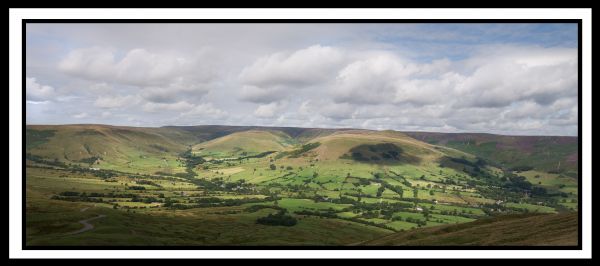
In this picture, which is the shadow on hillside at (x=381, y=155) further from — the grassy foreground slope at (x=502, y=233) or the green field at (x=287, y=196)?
the grassy foreground slope at (x=502, y=233)

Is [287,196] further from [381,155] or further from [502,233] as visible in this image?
[502,233]

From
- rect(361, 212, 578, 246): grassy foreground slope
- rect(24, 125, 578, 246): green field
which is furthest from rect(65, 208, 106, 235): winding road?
rect(361, 212, 578, 246): grassy foreground slope

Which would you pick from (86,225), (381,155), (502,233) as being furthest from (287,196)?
(502,233)

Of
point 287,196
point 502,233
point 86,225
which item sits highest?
point 502,233

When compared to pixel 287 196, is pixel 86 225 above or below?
above

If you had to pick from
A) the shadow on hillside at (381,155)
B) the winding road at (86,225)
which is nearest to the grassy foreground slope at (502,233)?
the winding road at (86,225)
